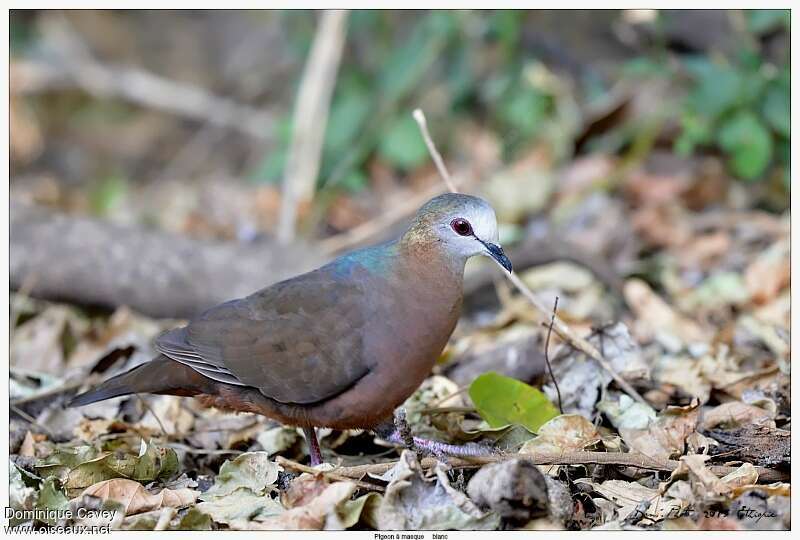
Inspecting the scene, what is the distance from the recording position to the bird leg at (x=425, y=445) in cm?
331

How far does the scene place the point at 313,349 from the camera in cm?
343

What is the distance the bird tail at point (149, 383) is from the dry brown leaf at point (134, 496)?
39 centimetres

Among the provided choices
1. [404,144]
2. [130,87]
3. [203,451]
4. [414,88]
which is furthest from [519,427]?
[130,87]

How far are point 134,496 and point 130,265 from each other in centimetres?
255

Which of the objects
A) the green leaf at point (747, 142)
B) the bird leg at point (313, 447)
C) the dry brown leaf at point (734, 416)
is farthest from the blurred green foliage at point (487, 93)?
the bird leg at point (313, 447)

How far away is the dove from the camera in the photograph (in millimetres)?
3342

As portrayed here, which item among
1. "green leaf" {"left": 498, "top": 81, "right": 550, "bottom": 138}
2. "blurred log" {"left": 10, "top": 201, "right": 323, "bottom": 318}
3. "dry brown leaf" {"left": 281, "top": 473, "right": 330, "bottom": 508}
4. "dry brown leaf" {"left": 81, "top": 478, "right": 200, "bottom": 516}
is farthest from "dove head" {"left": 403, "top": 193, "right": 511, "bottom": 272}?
"green leaf" {"left": 498, "top": 81, "right": 550, "bottom": 138}

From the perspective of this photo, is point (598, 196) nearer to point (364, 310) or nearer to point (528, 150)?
point (528, 150)

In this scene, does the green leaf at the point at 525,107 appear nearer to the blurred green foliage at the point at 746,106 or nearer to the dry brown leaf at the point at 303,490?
the blurred green foliage at the point at 746,106

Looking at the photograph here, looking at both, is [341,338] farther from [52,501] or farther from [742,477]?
[742,477]

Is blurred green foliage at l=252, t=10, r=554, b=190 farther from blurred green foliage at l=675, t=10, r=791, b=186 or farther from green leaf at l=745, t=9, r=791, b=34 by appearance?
green leaf at l=745, t=9, r=791, b=34
